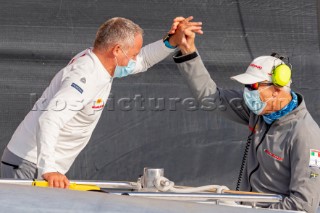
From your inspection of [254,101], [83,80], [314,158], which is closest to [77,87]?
[83,80]

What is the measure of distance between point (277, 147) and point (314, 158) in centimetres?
16

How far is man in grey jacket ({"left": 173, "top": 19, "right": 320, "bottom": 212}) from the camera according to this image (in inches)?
128

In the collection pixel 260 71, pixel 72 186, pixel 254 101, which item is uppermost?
pixel 260 71

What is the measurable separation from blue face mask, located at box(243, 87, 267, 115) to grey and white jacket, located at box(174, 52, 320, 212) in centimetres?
7

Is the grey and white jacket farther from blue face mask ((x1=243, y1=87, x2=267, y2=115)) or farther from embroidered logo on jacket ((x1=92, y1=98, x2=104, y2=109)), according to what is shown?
embroidered logo on jacket ((x1=92, y1=98, x2=104, y2=109))

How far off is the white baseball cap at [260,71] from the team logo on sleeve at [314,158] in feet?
1.06

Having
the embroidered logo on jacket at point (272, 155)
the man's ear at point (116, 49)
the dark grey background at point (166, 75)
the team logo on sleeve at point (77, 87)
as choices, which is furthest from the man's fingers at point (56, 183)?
the dark grey background at point (166, 75)

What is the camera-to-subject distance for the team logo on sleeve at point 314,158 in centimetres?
325

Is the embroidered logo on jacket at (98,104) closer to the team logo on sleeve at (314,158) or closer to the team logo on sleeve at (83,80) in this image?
the team logo on sleeve at (83,80)

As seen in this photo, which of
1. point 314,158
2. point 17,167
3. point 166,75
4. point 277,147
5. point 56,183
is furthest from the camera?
point 166,75

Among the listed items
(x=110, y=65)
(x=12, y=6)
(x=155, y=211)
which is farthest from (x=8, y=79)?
(x=155, y=211)

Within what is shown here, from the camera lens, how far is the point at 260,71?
346 cm

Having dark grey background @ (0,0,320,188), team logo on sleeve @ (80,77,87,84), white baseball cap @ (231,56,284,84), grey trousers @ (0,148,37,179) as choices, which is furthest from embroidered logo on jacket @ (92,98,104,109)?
dark grey background @ (0,0,320,188)

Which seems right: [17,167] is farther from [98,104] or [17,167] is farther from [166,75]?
[166,75]
